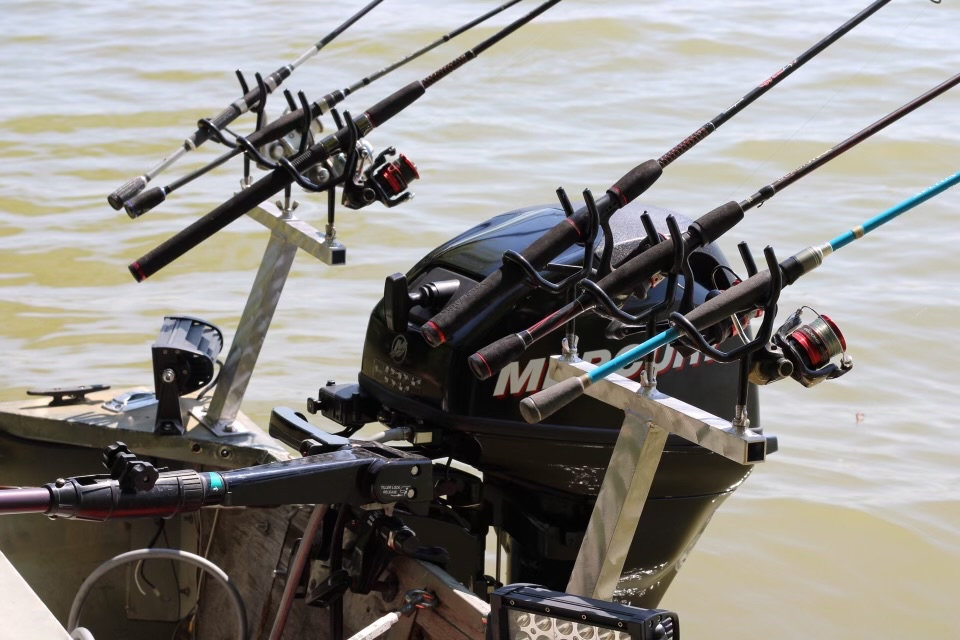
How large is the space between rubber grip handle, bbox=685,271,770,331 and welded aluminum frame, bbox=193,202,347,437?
1.20 m

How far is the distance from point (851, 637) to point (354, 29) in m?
7.54

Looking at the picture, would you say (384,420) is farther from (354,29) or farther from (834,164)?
(354,29)

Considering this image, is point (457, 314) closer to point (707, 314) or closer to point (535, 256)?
point (535, 256)

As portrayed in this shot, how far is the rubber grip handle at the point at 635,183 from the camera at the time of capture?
2.39 metres

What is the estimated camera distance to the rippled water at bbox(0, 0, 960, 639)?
4.95 m

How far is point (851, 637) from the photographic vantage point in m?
4.36

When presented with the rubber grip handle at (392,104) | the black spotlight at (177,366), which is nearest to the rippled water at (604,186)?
the black spotlight at (177,366)

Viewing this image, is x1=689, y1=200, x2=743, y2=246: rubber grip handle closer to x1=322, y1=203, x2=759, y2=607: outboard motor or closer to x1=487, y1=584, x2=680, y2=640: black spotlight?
x1=322, y1=203, x2=759, y2=607: outboard motor

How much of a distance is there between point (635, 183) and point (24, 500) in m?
1.11

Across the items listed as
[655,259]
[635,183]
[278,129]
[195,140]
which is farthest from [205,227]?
[655,259]

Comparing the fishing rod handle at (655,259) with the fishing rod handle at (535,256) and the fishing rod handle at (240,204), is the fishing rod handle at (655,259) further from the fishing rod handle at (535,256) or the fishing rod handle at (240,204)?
the fishing rod handle at (240,204)

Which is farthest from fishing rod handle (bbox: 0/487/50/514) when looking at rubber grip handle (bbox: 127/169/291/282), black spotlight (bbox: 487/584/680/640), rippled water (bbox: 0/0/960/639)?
rippled water (bbox: 0/0/960/639)

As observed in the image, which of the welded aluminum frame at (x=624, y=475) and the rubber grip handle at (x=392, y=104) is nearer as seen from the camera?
the welded aluminum frame at (x=624, y=475)

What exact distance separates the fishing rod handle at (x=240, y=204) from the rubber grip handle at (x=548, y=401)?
80 cm
